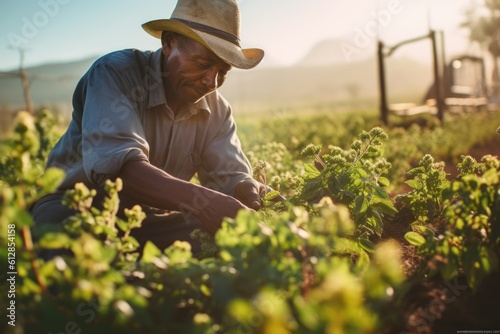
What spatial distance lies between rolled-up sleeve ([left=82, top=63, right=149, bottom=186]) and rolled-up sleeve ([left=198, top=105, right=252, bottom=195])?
758 millimetres

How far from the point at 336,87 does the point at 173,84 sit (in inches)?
6344

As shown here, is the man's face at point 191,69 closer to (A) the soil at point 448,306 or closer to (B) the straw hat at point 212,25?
(B) the straw hat at point 212,25

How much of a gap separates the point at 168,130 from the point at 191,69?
505 millimetres

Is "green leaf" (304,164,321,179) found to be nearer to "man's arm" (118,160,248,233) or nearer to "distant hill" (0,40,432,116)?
"man's arm" (118,160,248,233)

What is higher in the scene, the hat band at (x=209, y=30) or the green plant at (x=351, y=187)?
the hat band at (x=209, y=30)

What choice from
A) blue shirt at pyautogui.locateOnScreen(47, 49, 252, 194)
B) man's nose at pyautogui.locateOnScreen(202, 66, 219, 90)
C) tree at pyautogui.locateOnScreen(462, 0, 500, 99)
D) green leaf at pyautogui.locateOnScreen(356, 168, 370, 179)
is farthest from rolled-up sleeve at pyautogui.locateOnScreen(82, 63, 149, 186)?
tree at pyautogui.locateOnScreen(462, 0, 500, 99)

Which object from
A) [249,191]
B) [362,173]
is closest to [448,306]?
[362,173]

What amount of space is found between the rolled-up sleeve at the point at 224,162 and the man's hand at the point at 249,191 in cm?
10

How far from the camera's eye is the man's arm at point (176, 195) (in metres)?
2.08

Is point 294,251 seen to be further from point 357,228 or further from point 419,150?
point 419,150

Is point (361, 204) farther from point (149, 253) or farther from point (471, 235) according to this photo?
point (149, 253)

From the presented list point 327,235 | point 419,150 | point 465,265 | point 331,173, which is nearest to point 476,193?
point 465,265

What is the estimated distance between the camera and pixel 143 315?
1.06 meters

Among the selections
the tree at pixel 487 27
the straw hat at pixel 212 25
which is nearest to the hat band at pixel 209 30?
the straw hat at pixel 212 25
